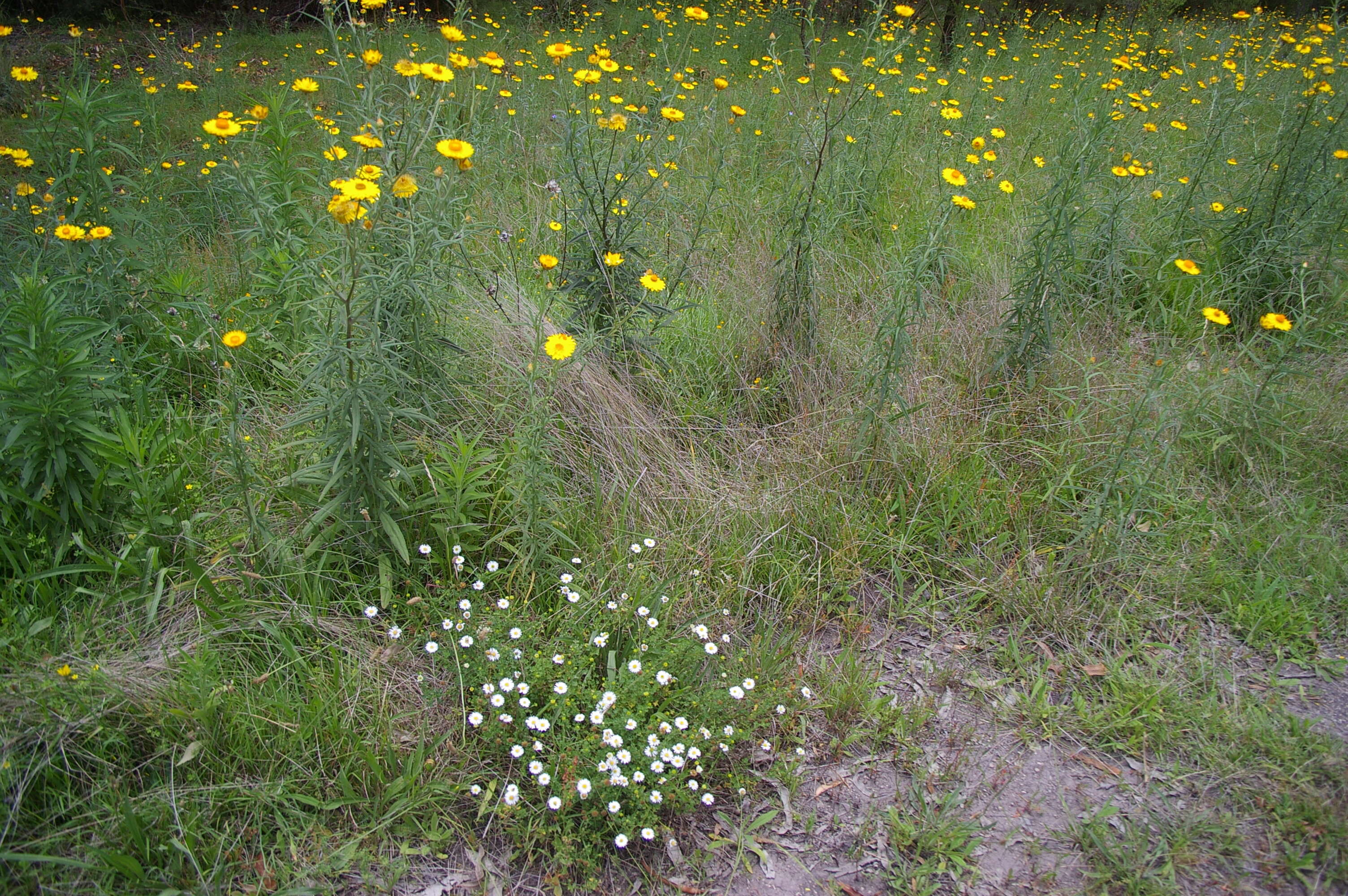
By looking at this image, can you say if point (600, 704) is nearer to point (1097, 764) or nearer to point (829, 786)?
point (829, 786)

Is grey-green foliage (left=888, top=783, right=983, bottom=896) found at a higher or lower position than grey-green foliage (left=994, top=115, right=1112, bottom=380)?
lower

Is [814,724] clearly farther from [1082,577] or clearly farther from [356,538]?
[356,538]

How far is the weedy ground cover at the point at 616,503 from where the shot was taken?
6.12 feet

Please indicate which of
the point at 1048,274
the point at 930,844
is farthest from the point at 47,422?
the point at 1048,274

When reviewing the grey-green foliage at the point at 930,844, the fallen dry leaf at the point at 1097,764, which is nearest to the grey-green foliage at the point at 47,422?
the grey-green foliage at the point at 930,844

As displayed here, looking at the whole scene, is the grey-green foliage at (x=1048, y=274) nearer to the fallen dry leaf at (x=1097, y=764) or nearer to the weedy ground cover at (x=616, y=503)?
Result: the weedy ground cover at (x=616, y=503)

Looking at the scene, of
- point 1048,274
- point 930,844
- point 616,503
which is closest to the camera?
point 930,844

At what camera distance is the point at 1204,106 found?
19.9ft

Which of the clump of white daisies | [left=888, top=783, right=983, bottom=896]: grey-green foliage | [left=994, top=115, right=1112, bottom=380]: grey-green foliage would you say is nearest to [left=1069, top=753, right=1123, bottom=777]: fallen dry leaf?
[left=888, top=783, right=983, bottom=896]: grey-green foliage

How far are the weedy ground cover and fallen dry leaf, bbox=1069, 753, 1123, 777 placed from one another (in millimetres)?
67

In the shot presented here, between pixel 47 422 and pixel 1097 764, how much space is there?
3.17 m

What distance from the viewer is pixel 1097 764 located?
2.14m

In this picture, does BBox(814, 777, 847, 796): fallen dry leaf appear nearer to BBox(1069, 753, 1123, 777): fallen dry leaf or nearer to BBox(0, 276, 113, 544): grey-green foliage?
BBox(1069, 753, 1123, 777): fallen dry leaf

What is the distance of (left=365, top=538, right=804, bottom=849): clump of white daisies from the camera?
6.17 ft
